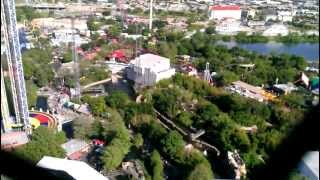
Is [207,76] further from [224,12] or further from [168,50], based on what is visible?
[224,12]

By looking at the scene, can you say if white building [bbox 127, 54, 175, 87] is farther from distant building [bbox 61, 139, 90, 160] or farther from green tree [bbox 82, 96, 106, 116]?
distant building [bbox 61, 139, 90, 160]

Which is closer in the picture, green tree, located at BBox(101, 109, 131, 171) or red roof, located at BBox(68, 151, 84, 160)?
green tree, located at BBox(101, 109, 131, 171)

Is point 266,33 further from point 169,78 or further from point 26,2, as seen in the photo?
point 26,2

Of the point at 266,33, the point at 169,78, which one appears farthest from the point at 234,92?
the point at 266,33

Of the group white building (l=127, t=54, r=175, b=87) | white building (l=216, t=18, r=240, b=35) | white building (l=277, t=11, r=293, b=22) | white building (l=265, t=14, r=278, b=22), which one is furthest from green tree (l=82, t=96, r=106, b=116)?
white building (l=216, t=18, r=240, b=35)

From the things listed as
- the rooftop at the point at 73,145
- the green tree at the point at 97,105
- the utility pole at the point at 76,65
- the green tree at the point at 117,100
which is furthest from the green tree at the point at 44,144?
the utility pole at the point at 76,65
